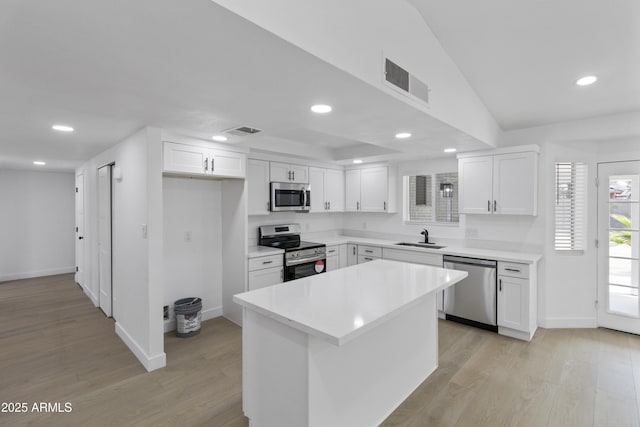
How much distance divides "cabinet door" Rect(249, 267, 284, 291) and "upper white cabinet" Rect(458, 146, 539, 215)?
8.52ft

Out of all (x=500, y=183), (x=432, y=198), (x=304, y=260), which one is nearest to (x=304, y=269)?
(x=304, y=260)

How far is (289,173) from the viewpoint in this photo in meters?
4.63

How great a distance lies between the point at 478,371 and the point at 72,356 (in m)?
4.01

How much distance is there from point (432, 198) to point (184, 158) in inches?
142

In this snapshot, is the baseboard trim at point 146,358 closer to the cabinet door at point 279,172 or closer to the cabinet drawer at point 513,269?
the cabinet door at point 279,172

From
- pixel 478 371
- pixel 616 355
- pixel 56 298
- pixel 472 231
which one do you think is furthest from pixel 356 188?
pixel 56 298

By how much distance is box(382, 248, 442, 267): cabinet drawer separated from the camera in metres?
4.13

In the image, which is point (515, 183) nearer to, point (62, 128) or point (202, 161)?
point (202, 161)

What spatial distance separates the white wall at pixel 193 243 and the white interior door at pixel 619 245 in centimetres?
477

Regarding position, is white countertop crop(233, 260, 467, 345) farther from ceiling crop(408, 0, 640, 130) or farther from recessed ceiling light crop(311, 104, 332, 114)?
ceiling crop(408, 0, 640, 130)

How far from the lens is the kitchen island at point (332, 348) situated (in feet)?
5.54

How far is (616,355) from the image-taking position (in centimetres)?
316

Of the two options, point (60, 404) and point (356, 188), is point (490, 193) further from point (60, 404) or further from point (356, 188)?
point (60, 404)

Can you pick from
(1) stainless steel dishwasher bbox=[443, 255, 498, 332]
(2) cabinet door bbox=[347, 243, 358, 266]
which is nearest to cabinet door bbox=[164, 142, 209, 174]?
(2) cabinet door bbox=[347, 243, 358, 266]
